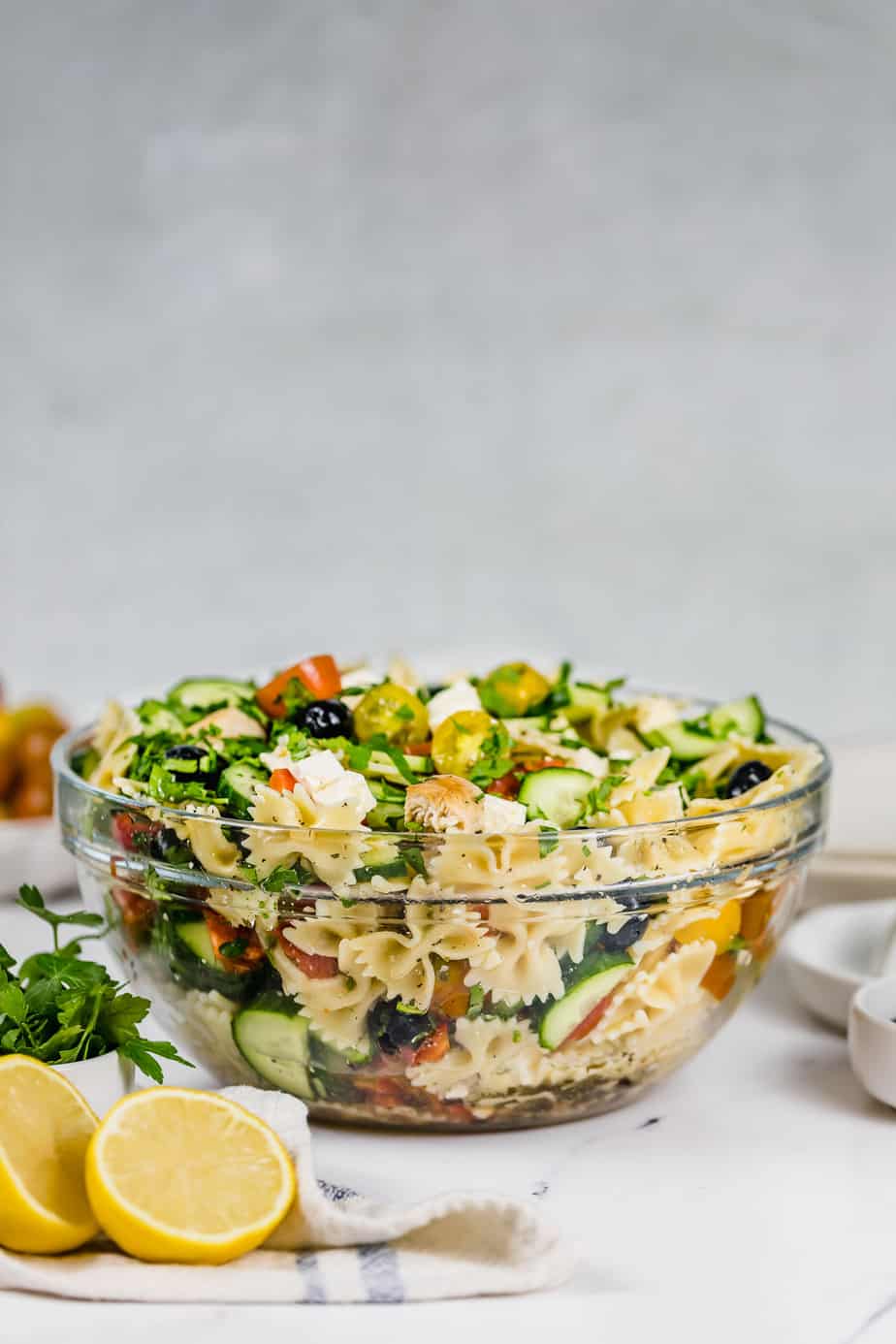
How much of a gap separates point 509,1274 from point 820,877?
1.18 meters

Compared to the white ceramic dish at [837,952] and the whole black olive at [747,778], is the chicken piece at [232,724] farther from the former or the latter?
the white ceramic dish at [837,952]

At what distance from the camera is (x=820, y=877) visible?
2535mm

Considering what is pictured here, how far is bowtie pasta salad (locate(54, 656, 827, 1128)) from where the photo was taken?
5.45 feet

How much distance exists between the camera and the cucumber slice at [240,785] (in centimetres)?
176

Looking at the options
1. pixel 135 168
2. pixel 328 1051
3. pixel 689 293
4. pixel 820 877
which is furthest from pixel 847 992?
pixel 135 168

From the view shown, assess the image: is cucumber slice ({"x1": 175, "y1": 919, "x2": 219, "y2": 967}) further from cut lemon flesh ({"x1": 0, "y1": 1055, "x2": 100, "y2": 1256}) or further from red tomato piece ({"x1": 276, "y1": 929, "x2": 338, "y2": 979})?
cut lemon flesh ({"x1": 0, "y1": 1055, "x2": 100, "y2": 1256})

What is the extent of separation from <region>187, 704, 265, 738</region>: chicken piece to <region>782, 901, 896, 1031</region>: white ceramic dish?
0.83 meters

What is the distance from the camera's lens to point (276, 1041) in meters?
1.76

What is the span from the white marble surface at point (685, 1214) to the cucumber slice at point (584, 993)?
189 mm

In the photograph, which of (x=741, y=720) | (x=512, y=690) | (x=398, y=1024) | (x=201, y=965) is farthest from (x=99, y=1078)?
(x=741, y=720)

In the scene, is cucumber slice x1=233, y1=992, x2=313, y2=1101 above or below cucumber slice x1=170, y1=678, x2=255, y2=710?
below

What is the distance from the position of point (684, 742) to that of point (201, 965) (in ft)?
2.32

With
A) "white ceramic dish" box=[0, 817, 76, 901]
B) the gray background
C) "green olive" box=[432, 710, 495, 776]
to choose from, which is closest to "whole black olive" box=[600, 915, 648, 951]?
"green olive" box=[432, 710, 495, 776]

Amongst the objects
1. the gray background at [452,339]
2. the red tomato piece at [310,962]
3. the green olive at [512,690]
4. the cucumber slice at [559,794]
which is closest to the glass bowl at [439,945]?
the red tomato piece at [310,962]
